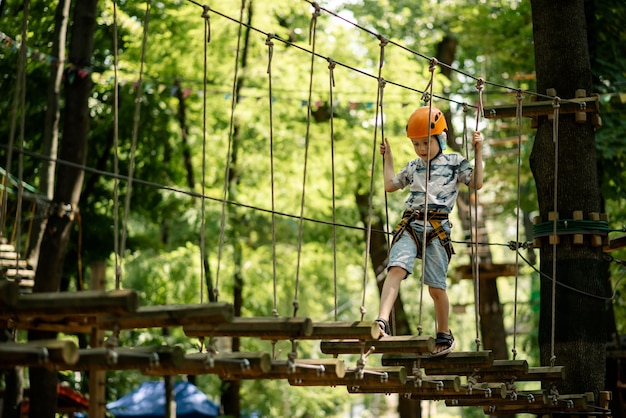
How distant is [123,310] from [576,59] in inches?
172

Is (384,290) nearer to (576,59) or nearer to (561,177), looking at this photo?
(561,177)

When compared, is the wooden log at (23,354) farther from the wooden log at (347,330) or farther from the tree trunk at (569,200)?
the tree trunk at (569,200)

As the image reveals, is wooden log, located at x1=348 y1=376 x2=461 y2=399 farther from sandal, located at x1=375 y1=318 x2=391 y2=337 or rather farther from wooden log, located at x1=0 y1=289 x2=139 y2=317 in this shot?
wooden log, located at x1=0 y1=289 x2=139 y2=317

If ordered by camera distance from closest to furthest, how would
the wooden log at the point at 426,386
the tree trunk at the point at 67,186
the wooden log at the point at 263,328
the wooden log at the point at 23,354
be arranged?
1. the wooden log at the point at 23,354
2. the wooden log at the point at 263,328
3. the wooden log at the point at 426,386
4. the tree trunk at the point at 67,186

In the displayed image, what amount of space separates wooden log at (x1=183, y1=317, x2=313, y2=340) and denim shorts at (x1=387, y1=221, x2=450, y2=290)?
3.70 ft

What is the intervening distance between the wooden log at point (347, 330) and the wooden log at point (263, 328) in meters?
0.22

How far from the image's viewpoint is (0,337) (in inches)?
431

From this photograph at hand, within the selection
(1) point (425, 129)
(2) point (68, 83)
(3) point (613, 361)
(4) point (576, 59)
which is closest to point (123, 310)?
(1) point (425, 129)

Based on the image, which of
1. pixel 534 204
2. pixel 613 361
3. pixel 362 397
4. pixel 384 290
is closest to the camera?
pixel 384 290

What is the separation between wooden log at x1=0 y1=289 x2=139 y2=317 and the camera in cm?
401

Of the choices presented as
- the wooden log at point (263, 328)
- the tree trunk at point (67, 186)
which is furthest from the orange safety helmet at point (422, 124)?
the tree trunk at point (67, 186)

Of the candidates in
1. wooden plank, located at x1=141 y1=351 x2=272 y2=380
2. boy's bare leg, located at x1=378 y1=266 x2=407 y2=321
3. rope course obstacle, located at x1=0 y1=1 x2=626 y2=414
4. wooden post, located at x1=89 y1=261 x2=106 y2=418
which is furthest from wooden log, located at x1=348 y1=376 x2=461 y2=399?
wooden post, located at x1=89 y1=261 x2=106 y2=418

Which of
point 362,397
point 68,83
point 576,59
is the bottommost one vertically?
point 362,397

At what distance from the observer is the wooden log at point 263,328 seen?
15.5 ft
